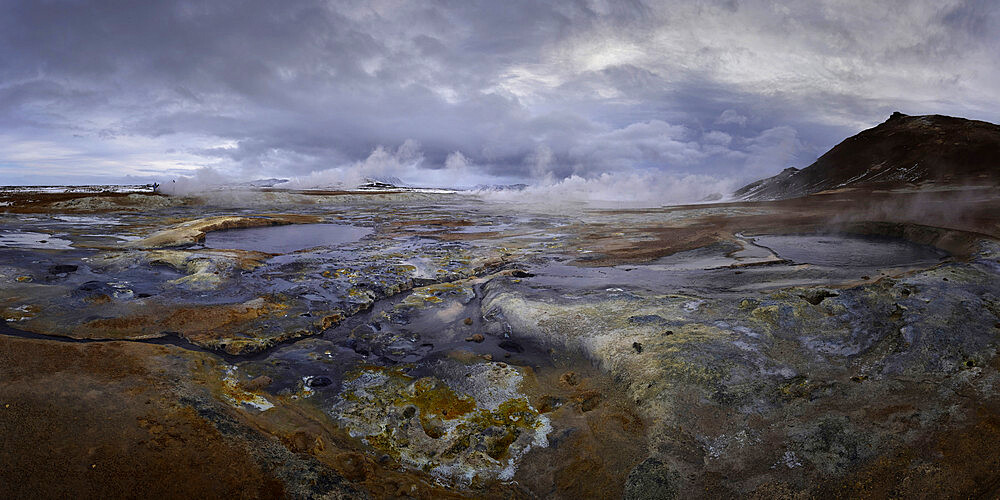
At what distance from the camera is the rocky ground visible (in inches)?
157

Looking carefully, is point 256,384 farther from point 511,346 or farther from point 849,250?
point 849,250

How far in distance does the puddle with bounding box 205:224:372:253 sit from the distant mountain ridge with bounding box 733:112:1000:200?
5302cm

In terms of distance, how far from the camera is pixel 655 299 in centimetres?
915

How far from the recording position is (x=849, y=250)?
48.3 feet

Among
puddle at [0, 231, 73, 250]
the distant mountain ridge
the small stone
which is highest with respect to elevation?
the distant mountain ridge

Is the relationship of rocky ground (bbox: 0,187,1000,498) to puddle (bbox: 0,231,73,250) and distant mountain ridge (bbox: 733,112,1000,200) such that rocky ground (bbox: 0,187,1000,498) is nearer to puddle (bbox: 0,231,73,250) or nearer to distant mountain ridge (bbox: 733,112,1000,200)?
puddle (bbox: 0,231,73,250)

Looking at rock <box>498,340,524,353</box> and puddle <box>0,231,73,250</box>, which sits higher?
puddle <box>0,231,73,250</box>

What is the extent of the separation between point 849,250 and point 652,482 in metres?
14.8

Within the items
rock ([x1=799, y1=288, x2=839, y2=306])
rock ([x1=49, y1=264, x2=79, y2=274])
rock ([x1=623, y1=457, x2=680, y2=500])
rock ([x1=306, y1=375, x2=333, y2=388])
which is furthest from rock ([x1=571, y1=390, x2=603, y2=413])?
rock ([x1=49, y1=264, x2=79, y2=274])

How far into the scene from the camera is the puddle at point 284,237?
1941cm

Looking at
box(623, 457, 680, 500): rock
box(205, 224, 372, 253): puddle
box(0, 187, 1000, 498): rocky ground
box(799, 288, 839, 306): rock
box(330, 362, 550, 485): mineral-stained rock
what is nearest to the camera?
box(0, 187, 1000, 498): rocky ground

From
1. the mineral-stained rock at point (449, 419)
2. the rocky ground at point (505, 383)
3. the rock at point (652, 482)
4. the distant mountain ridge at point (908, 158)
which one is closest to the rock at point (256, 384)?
the rocky ground at point (505, 383)

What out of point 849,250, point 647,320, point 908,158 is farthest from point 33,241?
point 908,158

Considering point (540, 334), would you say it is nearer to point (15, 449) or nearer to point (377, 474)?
point (377, 474)
